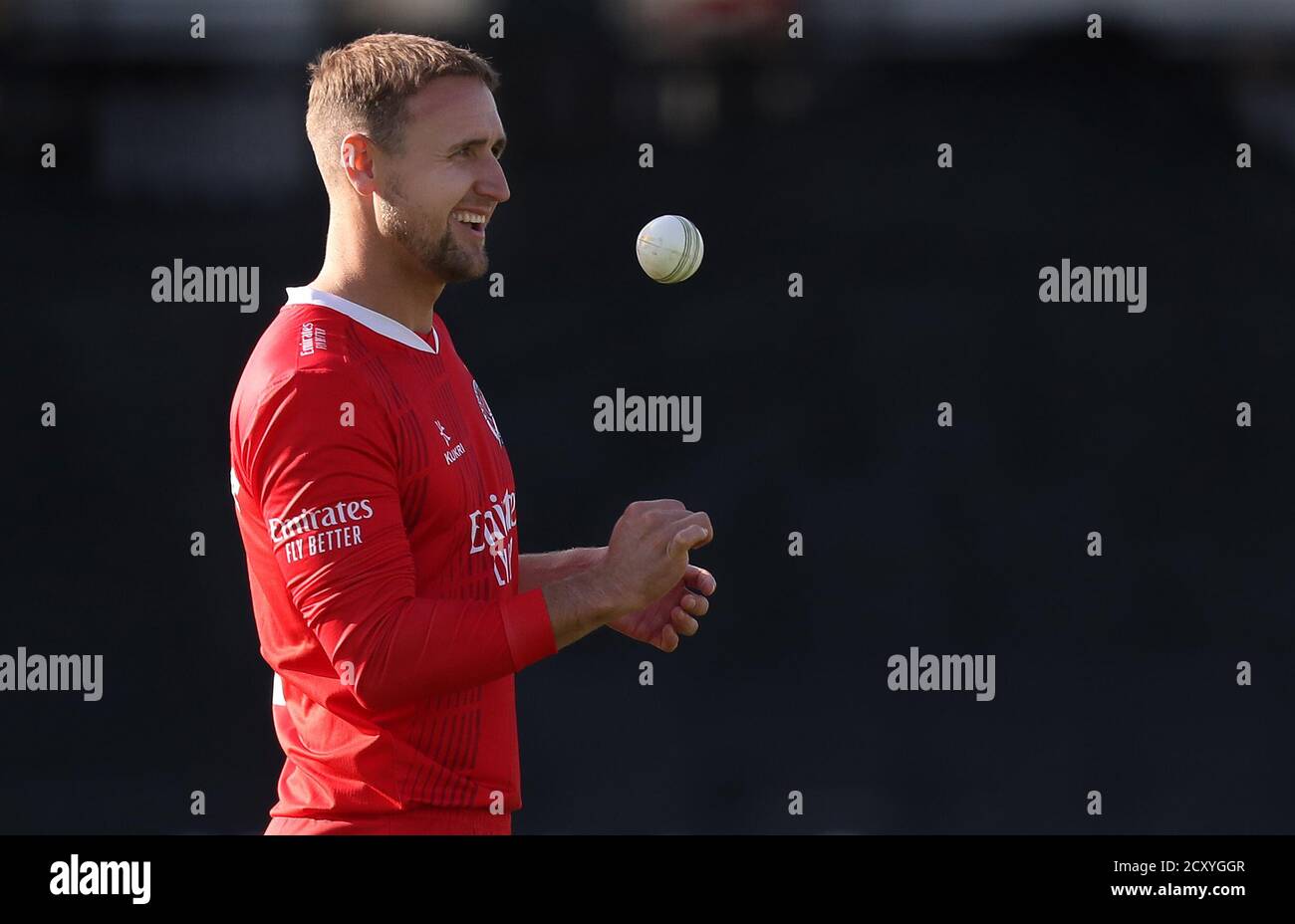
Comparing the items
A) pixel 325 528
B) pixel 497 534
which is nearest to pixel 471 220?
pixel 497 534

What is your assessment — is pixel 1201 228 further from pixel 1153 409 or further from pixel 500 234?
pixel 500 234

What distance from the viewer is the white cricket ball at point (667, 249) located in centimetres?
338

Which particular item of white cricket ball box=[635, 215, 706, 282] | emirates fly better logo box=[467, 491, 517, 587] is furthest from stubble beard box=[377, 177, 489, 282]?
white cricket ball box=[635, 215, 706, 282]

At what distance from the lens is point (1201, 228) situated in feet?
15.7

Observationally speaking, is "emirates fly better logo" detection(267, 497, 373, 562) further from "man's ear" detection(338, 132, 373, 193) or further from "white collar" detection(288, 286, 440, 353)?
"man's ear" detection(338, 132, 373, 193)

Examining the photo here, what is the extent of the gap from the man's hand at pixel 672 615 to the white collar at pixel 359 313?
61 centimetres

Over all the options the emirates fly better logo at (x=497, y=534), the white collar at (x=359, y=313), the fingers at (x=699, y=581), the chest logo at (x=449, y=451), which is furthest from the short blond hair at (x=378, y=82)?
the fingers at (x=699, y=581)

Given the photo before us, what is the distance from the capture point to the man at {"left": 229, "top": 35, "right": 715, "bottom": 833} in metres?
2.15

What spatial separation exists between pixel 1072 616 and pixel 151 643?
2.83 meters

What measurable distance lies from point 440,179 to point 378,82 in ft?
0.62

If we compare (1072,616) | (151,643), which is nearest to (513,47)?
(151,643)

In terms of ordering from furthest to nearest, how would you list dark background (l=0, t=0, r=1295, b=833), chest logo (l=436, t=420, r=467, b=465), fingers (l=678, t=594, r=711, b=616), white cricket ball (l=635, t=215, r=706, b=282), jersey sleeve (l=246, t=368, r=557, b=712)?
dark background (l=0, t=0, r=1295, b=833) → white cricket ball (l=635, t=215, r=706, b=282) → fingers (l=678, t=594, r=711, b=616) → chest logo (l=436, t=420, r=467, b=465) → jersey sleeve (l=246, t=368, r=557, b=712)

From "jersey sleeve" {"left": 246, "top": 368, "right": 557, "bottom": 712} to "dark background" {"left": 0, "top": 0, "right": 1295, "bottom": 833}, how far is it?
249cm

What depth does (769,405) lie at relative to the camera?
473cm
